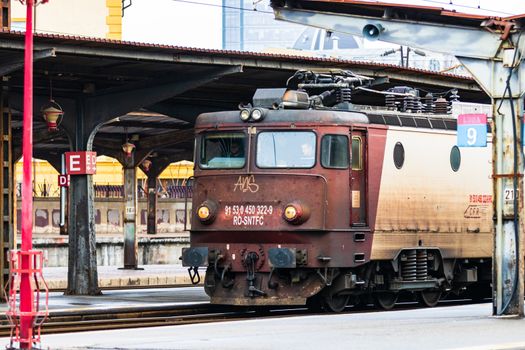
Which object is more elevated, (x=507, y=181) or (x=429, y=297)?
(x=507, y=181)

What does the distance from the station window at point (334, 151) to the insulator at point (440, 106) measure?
3.55 m

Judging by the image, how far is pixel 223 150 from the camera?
2245cm

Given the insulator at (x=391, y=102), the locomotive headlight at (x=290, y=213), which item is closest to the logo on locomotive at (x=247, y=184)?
the locomotive headlight at (x=290, y=213)

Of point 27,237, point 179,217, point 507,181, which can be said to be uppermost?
point 507,181

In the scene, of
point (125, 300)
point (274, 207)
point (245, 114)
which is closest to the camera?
point (274, 207)

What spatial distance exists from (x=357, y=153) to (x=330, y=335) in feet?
22.6

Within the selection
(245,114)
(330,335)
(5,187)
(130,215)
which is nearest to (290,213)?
(245,114)

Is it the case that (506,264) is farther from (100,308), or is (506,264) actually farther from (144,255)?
(144,255)

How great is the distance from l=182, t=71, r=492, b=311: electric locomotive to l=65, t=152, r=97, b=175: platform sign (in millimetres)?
4307

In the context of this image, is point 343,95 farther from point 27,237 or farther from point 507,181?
point 27,237

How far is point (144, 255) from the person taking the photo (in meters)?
49.1

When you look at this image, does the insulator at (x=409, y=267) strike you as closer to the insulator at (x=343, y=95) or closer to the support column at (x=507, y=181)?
the insulator at (x=343, y=95)

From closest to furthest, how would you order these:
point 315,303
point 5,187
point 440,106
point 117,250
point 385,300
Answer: point 315,303, point 385,300, point 440,106, point 5,187, point 117,250

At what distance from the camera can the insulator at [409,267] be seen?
23.1 meters
